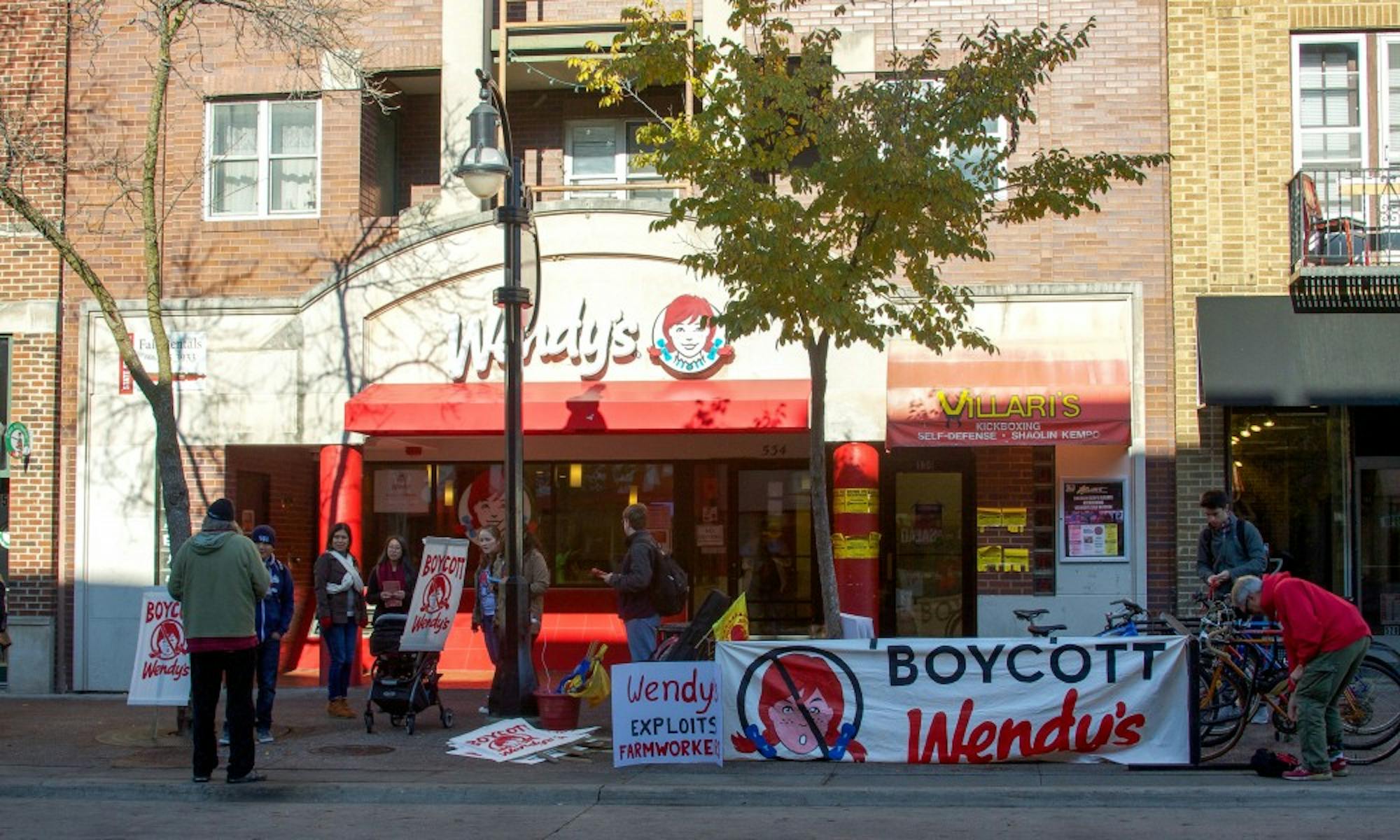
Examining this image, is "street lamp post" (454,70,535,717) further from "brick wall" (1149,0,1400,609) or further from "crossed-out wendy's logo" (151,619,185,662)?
"brick wall" (1149,0,1400,609)

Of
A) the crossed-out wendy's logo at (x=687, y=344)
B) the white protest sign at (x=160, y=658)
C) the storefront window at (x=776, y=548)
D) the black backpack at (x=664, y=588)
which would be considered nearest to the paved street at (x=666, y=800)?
the white protest sign at (x=160, y=658)

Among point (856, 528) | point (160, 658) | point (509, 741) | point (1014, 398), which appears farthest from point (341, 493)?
point (1014, 398)

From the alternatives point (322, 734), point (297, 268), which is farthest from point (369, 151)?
point (322, 734)

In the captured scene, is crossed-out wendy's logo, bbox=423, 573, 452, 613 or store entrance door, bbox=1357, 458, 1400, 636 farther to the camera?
store entrance door, bbox=1357, 458, 1400, 636

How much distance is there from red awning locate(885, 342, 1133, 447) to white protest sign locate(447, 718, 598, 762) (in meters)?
4.64

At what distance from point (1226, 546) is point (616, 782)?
17.6 ft

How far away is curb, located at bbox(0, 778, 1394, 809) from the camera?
9273mm

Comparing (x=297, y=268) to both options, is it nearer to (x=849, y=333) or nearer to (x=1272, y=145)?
(x=849, y=333)

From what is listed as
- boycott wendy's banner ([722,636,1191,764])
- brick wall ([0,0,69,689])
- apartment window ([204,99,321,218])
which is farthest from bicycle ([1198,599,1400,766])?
brick wall ([0,0,69,689])

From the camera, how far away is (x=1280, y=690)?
10.5m

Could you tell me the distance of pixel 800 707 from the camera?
10.4 m

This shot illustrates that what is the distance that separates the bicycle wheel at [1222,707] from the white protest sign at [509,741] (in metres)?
4.58

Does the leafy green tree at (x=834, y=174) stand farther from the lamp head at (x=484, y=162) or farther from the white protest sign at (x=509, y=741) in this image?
the white protest sign at (x=509, y=741)

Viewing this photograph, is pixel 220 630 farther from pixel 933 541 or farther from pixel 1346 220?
pixel 1346 220
